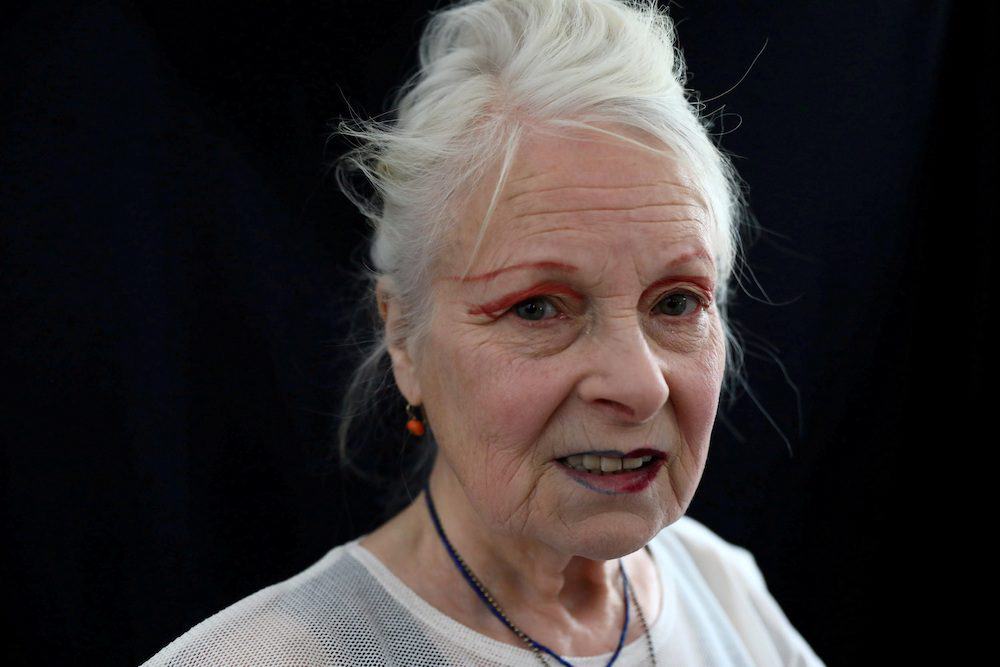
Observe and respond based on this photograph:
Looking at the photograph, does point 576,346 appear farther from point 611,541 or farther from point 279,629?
point 279,629

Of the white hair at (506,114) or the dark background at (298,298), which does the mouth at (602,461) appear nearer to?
the white hair at (506,114)

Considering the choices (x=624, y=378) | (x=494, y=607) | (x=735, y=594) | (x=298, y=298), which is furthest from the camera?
(x=298, y=298)

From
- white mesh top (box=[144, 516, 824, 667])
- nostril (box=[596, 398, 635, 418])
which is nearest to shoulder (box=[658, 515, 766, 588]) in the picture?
white mesh top (box=[144, 516, 824, 667])

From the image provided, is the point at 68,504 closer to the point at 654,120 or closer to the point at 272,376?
the point at 272,376

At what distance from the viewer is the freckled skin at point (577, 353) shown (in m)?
1.23

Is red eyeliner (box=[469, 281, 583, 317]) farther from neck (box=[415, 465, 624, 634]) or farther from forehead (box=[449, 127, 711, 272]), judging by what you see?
neck (box=[415, 465, 624, 634])

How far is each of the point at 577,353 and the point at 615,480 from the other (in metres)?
0.19

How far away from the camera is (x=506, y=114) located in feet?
4.26

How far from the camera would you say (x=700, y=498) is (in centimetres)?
222

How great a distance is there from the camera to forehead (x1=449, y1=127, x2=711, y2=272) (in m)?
1.23

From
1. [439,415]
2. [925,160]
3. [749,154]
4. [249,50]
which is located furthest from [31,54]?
[925,160]

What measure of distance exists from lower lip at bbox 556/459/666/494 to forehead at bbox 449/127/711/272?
1.05 ft

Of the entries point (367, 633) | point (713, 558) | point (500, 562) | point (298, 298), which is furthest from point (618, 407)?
point (298, 298)

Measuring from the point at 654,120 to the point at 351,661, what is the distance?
900 millimetres
